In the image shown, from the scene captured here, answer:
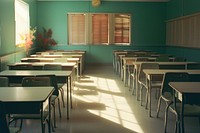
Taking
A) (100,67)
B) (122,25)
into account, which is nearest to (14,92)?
(100,67)

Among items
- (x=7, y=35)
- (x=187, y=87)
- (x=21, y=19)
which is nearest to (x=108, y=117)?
(x=187, y=87)

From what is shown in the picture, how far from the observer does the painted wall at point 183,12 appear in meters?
9.47

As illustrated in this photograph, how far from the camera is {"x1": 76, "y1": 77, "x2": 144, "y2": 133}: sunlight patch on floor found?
4.79 metres

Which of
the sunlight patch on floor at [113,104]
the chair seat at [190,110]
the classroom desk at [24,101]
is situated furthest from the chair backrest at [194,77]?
the classroom desk at [24,101]

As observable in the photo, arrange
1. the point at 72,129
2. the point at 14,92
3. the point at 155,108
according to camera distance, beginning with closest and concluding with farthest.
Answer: the point at 14,92, the point at 72,129, the point at 155,108

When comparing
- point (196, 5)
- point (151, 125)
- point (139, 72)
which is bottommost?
point (151, 125)

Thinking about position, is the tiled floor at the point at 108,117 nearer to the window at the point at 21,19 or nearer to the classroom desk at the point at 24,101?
the classroom desk at the point at 24,101

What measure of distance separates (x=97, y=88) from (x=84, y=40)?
19.3 feet

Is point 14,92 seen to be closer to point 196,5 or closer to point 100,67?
point 196,5

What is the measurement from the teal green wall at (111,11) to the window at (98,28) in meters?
0.23

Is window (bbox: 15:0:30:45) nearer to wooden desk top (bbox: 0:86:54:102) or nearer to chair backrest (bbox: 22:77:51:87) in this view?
chair backrest (bbox: 22:77:51:87)

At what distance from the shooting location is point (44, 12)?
13.1 meters

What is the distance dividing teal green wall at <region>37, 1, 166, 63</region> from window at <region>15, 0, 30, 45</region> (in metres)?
2.22

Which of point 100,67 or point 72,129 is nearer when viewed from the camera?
point 72,129
